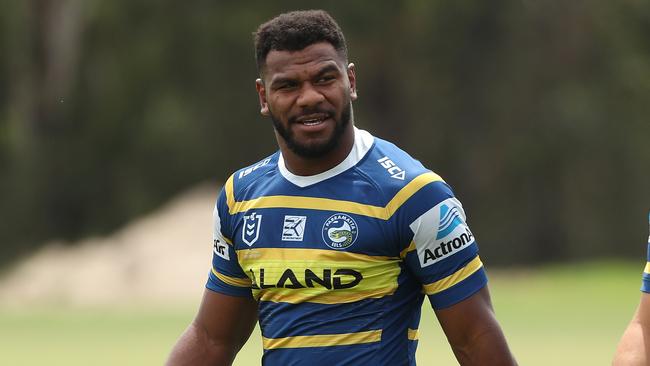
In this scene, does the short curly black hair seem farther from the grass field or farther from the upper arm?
the grass field

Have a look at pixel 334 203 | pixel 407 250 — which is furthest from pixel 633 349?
pixel 334 203

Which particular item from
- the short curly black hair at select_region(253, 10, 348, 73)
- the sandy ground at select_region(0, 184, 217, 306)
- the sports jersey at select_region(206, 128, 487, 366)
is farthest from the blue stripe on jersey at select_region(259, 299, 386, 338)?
the sandy ground at select_region(0, 184, 217, 306)

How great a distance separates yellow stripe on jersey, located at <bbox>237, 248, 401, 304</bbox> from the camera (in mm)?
4953

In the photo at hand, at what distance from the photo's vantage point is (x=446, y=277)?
16.1 feet

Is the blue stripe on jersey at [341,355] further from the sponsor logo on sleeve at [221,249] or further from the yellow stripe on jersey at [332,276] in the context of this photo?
the sponsor logo on sleeve at [221,249]

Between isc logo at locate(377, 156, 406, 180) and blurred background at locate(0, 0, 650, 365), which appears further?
blurred background at locate(0, 0, 650, 365)

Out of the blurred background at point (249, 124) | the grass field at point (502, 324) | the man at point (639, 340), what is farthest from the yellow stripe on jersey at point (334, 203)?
the blurred background at point (249, 124)

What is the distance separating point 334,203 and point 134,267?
2635cm

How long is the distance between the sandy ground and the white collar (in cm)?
2297

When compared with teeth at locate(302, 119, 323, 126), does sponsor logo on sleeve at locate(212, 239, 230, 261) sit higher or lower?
lower

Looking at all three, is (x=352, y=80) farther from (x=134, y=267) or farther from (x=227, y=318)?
(x=134, y=267)

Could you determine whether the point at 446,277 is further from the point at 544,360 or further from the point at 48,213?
the point at 48,213

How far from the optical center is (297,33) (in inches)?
198

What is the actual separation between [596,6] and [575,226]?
20.0ft
